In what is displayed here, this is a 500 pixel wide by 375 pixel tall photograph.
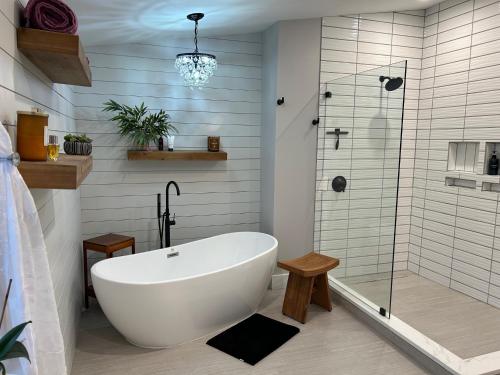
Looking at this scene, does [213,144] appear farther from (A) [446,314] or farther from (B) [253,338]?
(A) [446,314]

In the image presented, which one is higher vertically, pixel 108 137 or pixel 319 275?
pixel 108 137

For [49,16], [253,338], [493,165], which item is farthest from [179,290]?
[493,165]

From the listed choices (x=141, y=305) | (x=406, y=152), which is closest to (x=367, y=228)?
(x=406, y=152)

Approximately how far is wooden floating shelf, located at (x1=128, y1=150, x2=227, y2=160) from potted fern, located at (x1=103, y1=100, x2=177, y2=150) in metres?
0.12

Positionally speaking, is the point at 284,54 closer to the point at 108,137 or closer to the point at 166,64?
the point at 166,64

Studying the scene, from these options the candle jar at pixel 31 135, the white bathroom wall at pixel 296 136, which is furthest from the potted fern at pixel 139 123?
the candle jar at pixel 31 135

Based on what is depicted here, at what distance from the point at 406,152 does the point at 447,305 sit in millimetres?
1772

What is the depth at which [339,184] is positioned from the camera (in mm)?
3818

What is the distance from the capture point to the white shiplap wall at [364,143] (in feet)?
10.8

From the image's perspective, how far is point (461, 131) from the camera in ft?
12.4

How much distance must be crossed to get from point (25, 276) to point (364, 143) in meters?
3.04

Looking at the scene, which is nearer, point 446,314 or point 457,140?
point 446,314

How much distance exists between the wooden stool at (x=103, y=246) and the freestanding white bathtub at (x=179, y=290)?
229 mm

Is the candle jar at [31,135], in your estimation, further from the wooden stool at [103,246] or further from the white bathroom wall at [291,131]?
the white bathroom wall at [291,131]
